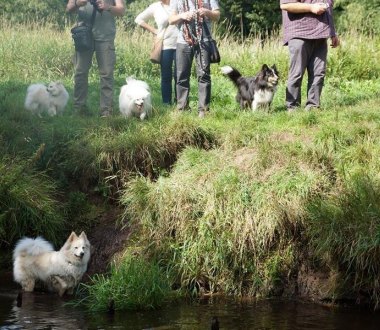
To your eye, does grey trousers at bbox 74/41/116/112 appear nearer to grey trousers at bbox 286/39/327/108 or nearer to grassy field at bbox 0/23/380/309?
grassy field at bbox 0/23/380/309

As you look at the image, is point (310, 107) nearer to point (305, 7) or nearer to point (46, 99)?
point (305, 7)

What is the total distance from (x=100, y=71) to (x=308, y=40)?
2971 millimetres

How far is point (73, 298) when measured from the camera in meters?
9.02

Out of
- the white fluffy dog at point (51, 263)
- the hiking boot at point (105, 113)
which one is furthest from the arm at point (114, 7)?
the white fluffy dog at point (51, 263)

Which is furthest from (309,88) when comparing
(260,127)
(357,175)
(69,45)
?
(69,45)

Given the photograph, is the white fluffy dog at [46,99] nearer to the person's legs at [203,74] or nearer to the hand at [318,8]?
the person's legs at [203,74]

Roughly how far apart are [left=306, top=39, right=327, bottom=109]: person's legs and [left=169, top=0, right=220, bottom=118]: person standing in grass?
1.40m

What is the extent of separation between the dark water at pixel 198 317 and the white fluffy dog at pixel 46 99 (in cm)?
431

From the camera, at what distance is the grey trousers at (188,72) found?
1141cm

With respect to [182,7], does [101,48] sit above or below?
below

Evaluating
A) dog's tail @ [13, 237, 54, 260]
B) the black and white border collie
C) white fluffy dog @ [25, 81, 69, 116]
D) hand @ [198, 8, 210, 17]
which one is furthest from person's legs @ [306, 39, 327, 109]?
dog's tail @ [13, 237, 54, 260]

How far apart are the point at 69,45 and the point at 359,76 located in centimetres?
595

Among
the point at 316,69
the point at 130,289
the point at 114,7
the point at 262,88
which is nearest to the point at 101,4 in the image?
the point at 114,7

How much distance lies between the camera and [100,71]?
12.0 meters
